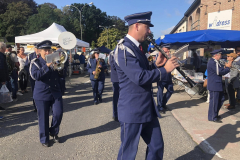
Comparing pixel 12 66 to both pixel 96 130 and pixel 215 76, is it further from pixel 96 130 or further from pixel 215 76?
pixel 215 76

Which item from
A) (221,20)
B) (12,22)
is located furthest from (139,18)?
(12,22)

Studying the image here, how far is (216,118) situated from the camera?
506 cm

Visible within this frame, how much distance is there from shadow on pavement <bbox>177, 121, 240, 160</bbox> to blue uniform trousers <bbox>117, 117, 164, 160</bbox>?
4.14 ft

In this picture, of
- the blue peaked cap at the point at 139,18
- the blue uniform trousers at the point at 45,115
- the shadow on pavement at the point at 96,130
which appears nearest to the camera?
the blue peaked cap at the point at 139,18

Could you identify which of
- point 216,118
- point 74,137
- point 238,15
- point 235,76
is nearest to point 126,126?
point 74,137

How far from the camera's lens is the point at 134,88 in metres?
2.19

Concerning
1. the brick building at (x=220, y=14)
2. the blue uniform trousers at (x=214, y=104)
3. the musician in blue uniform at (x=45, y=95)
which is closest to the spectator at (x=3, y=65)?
the musician in blue uniform at (x=45, y=95)

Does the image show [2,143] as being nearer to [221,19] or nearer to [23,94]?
[23,94]

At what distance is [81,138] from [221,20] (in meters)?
17.0

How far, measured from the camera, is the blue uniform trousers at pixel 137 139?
7.30 ft

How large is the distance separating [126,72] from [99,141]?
2400 mm

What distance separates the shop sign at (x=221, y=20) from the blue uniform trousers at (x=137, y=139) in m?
16.8

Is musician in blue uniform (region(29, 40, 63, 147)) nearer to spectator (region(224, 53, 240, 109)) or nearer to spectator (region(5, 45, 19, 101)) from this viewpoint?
spectator (region(5, 45, 19, 101))

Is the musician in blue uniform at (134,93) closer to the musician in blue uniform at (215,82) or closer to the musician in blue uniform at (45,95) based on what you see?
the musician in blue uniform at (45,95)
